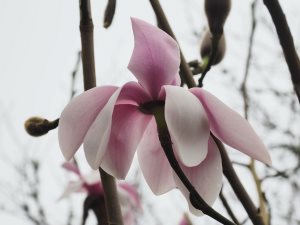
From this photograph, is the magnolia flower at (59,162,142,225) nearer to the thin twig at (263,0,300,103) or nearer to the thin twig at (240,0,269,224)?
the thin twig at (240,0,269,224)

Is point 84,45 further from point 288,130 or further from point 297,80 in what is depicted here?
point 288,130

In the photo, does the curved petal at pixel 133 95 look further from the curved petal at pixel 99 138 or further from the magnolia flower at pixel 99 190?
the magnolia flower at pixel 99 190

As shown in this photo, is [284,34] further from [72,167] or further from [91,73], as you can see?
[72,167]

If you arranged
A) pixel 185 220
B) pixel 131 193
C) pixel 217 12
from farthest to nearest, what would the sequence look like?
pixel 131 193 → pixel 185 220 → pixel 217 12

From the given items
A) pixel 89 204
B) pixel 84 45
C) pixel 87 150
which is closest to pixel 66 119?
pixel 87 150

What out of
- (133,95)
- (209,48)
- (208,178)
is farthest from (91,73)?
(209,48)

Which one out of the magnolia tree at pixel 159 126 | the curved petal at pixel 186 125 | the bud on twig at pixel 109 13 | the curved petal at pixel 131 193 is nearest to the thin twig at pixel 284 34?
the magnolia tree at pixel 159 126
